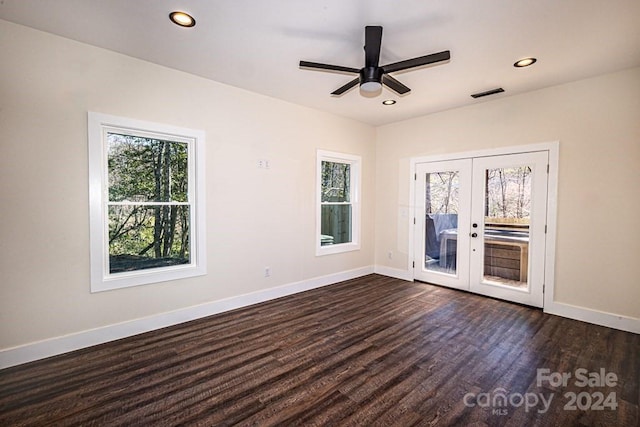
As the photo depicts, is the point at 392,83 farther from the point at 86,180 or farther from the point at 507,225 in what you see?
the point at 86,180

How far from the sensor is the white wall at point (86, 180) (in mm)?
2438

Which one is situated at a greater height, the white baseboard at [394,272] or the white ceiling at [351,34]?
the white ceiling at [351,34]

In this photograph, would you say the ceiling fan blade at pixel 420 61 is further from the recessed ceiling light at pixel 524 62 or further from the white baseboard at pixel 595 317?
the white baseboard at pixel 595 317

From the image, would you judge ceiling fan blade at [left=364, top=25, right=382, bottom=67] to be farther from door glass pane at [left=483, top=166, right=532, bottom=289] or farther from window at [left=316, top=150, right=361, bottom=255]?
door glass pane at [left=483, top=166, right=532, bottom=289]

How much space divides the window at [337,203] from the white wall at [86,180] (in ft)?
1.68

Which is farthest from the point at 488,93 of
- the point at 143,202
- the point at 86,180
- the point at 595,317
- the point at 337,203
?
the point at 86,180

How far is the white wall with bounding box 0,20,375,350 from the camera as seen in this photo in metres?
2.44

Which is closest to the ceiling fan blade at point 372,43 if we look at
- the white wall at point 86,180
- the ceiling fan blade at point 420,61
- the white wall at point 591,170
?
the ceiling fan blade at point 420,61

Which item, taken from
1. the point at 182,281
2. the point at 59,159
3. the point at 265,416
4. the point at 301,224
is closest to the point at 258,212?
the point at 301,224

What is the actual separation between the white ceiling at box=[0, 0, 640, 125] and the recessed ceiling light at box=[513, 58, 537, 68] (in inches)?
2.3

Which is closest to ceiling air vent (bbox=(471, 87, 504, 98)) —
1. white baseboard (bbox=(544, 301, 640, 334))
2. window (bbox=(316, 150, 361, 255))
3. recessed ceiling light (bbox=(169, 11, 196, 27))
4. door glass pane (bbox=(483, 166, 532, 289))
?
door glass pane (bbox=(483, 166, 532, 289))

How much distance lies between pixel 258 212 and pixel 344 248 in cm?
188

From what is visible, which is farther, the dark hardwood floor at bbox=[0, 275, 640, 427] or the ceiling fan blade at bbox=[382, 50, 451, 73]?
the ceiling fan blade at bbox=[382, 50, 451, 73]

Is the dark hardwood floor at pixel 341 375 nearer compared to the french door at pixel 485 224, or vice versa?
the dark hardwood floor at pixel 341 375
